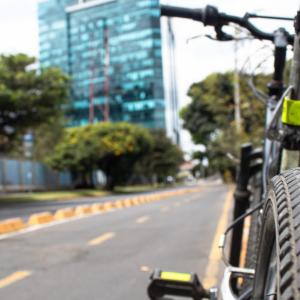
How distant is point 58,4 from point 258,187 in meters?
2.14

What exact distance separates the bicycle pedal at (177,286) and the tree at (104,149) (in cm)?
5317

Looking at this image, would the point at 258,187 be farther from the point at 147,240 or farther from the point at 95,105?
the point at 95,105

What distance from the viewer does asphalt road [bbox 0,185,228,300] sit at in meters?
6.40

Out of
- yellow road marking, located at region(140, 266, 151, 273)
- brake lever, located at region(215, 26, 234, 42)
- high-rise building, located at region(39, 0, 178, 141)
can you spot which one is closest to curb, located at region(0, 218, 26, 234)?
yellow road marking, located at region(140, 266, 151, 273)

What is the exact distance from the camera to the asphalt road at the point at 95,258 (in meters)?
6.40

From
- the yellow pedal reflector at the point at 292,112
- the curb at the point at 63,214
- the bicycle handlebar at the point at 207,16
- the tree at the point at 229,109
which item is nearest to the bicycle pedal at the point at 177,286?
the bicycle handlebar at the point at 207,16

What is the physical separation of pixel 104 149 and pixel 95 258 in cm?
4927

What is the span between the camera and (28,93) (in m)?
32.7

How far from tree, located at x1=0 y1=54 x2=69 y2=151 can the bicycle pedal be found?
28169 millimetres

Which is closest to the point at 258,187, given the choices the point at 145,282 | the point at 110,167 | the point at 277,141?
the point at 277,141

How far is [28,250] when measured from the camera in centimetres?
1008

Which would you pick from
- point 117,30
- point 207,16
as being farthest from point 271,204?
point 117,30

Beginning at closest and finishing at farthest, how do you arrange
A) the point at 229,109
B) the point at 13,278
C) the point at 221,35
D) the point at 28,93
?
the point at 221,35, the point at 13,278, the point at 229,109, the point at 28,93

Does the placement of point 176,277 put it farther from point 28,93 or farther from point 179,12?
point 28,93
